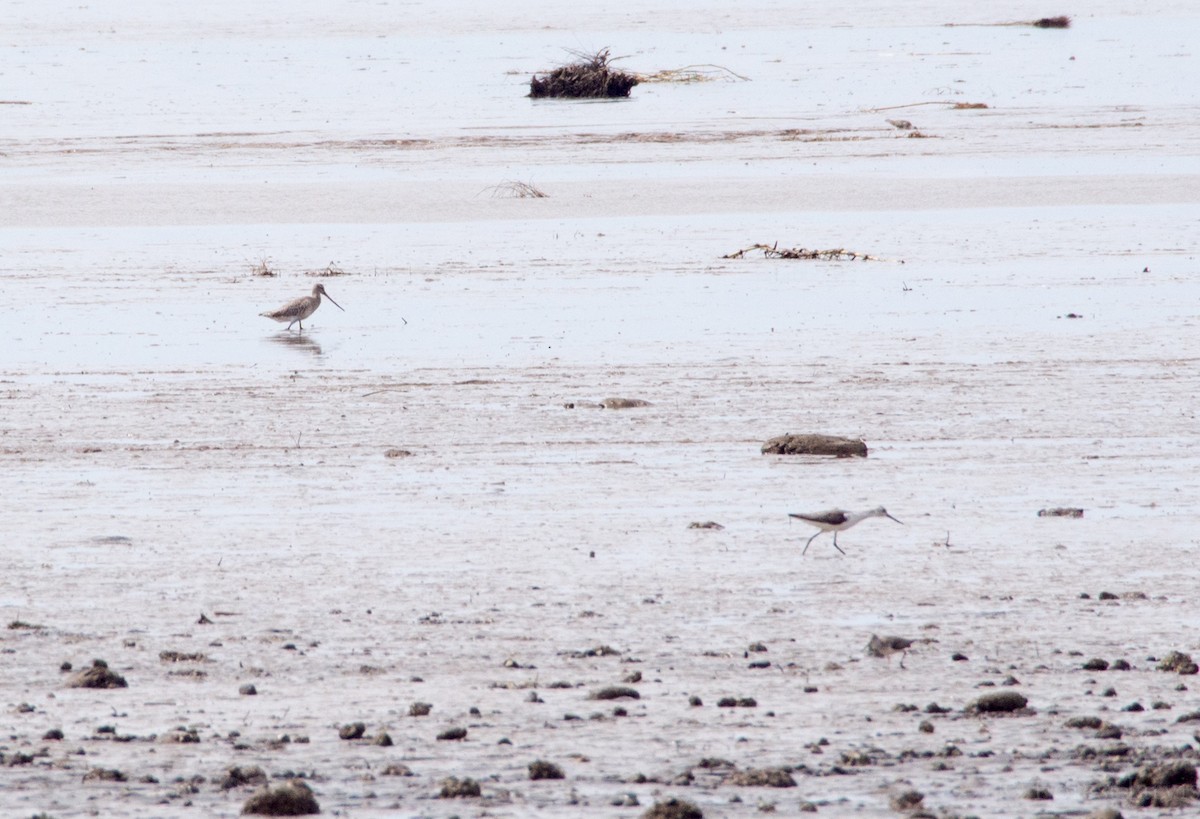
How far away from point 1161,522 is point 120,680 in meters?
5.01

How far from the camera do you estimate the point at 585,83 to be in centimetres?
3997

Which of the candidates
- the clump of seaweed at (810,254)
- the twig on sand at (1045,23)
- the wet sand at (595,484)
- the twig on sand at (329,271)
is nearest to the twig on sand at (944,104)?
the wet sand at (595,484)

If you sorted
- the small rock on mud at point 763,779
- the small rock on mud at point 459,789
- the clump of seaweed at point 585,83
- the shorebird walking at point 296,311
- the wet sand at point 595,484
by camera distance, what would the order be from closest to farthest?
the small rock on mud at point 459,789 → the small rock on mud at point 763,779 → the wet sand at point 595,484 → the shorebird walking at point 296,311 → the clump of seaweed at point 585,83

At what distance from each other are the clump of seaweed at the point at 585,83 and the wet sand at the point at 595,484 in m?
13.7

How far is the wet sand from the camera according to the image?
220 inches

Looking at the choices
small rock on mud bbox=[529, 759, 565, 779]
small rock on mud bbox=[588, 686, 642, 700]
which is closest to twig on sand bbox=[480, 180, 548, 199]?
small rock on mud bbox=[588, 686, 642, 700]

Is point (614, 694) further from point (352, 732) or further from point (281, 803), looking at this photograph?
point (281, 803)

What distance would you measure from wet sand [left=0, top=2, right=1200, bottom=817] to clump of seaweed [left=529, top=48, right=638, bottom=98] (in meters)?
13.7

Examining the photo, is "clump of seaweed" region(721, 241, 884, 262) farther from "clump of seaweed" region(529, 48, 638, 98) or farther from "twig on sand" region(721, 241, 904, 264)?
"clump of seaweed" region(529, 48, 638, 98)

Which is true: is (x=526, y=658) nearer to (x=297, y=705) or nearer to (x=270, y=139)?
(x=297, y=705)

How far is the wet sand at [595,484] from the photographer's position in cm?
559

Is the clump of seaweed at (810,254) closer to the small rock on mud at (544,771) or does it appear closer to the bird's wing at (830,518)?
the bird's wing at (830,518)

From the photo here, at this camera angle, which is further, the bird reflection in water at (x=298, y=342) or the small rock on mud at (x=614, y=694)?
the bird reflection in water at (x=298, y=342)

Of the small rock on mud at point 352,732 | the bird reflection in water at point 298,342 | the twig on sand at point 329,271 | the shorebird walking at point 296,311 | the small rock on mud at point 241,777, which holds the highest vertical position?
the small rock on mud at point 241,777
